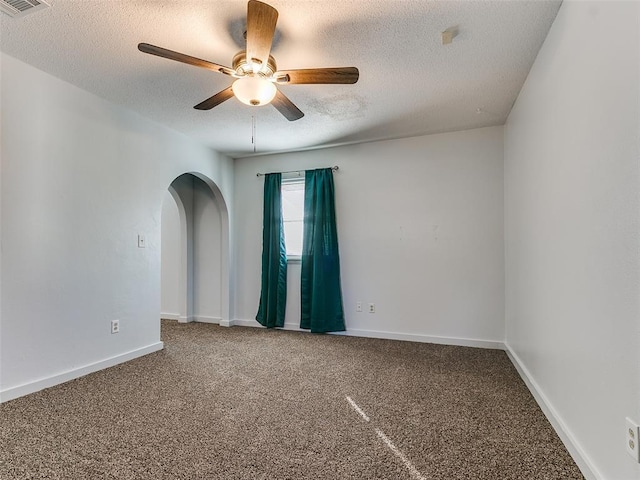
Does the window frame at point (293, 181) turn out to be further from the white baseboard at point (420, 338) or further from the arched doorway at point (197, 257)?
the arched doorway at point (197, 257)

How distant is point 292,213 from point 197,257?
1548mm

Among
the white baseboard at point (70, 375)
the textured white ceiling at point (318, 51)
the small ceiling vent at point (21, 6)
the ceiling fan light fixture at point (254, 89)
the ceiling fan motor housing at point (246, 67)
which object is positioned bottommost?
the white baseboard at point (70, 375)

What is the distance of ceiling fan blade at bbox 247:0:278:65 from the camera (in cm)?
155

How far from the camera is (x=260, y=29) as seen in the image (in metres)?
1.66

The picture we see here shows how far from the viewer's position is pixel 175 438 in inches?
69.9

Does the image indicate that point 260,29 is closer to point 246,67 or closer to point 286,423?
point 246,67

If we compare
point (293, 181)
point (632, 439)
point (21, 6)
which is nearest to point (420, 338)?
point (293, 181)

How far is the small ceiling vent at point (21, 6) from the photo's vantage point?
1.75 m

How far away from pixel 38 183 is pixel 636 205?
3.33 m

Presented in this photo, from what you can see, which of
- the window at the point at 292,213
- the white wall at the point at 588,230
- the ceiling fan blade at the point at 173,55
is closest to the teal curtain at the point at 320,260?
the window at the point at 292,213

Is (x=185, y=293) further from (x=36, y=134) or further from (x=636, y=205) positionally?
(x=636, y=205)

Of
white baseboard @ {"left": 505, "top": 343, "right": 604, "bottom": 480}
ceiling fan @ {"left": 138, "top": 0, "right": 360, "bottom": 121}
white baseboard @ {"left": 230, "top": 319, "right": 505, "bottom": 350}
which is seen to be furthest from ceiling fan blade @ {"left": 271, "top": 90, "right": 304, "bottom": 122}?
white baseboard @ {"left": 230, "top": 319, "right": 505, "bottom": 350}

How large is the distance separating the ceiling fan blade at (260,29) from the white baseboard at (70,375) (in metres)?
2.59

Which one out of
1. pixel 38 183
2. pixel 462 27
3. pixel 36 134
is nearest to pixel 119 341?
pixel 38 183
